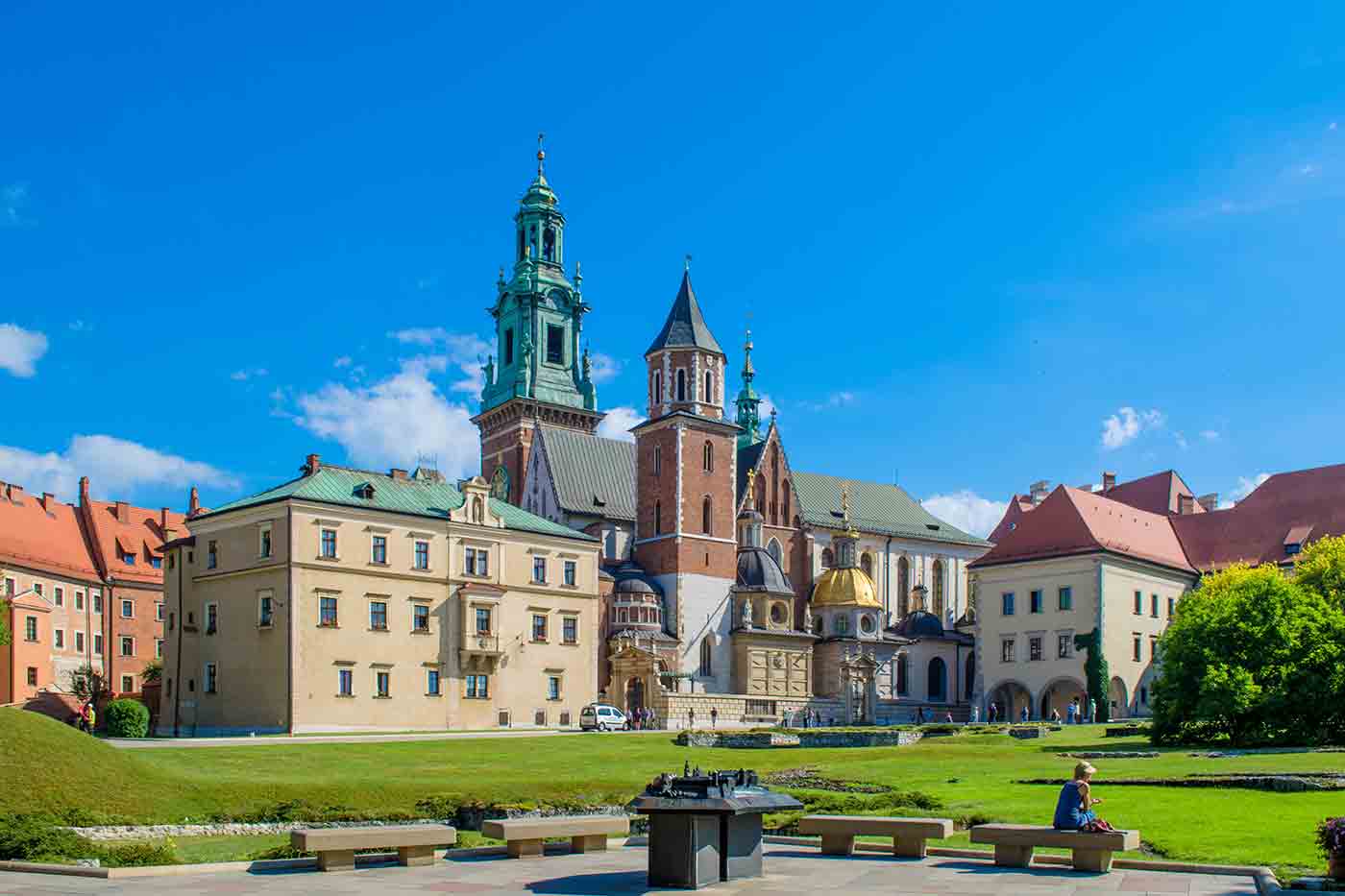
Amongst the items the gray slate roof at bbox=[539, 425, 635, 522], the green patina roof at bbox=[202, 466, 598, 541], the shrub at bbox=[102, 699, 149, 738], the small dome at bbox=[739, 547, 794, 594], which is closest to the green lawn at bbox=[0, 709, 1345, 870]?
the shrub at bbox=[102, 699, 149, 738]

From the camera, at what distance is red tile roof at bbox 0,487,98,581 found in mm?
70000

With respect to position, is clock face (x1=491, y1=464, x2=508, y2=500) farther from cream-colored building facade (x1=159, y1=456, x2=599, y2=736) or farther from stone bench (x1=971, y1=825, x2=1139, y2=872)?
stone bench (x1=971, y1=825, x2=1139, y2=872)

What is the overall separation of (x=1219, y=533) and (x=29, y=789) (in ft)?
246

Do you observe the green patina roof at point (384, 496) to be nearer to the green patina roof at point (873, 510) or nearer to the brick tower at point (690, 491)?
the brick tower at point (690, 491)

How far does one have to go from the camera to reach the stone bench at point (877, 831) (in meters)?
19.5

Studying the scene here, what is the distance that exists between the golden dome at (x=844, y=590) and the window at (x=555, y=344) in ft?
86.7

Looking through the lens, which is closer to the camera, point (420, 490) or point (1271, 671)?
point (1271, 671)

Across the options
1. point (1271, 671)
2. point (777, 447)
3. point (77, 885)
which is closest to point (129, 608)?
point (777, 447)

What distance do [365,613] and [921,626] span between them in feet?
152

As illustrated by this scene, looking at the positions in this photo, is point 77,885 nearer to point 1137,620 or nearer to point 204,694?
point 204,694

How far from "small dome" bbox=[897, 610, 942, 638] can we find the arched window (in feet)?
5.72

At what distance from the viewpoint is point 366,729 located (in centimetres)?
5894

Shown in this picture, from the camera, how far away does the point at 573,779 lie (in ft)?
105

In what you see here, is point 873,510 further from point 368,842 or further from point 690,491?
point 368,842
